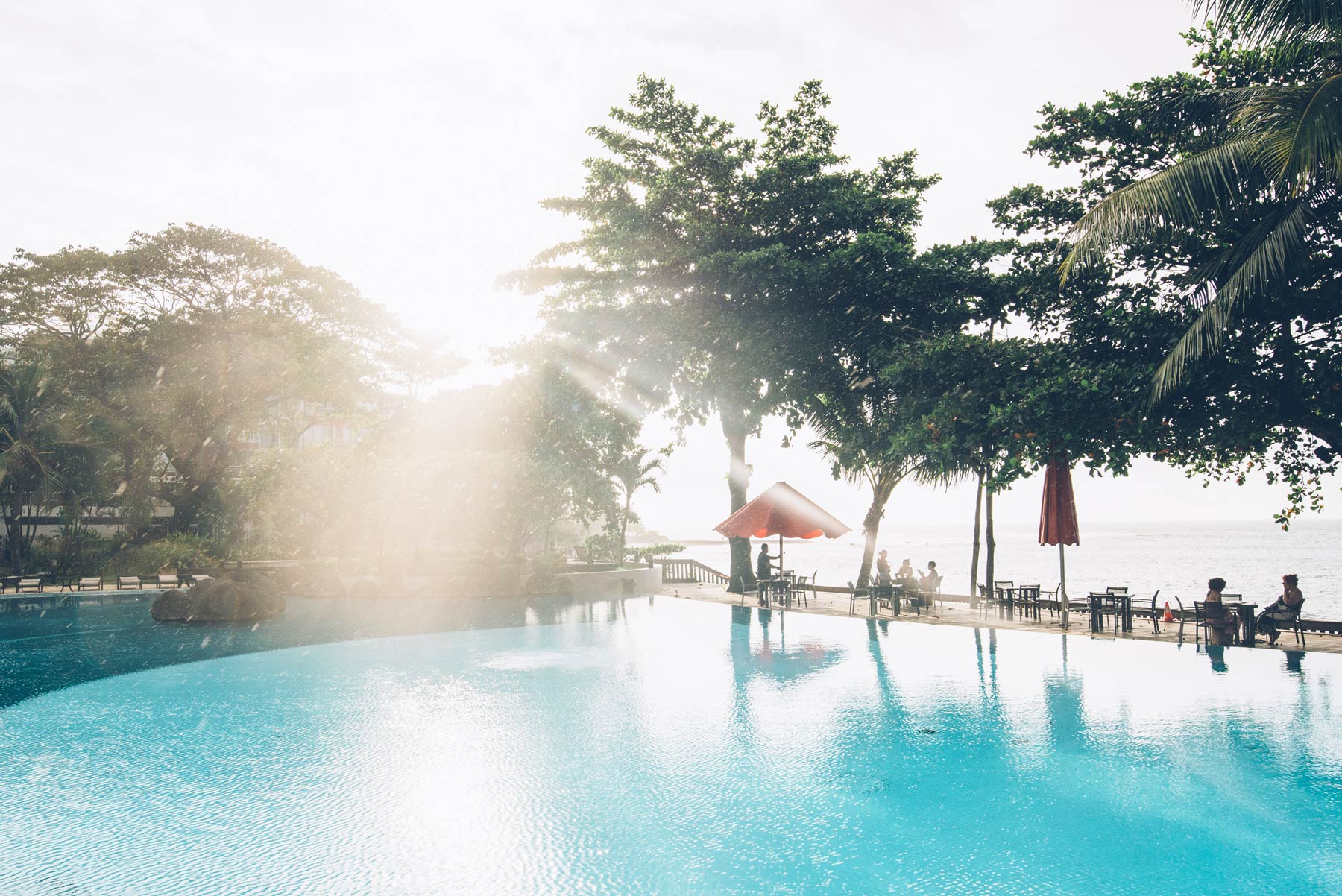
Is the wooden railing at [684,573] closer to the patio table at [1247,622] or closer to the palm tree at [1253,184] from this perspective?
the patio table at [1247,622]

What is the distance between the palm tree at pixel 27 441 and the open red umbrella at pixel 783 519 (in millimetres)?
27120

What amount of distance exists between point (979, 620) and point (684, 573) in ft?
49.1

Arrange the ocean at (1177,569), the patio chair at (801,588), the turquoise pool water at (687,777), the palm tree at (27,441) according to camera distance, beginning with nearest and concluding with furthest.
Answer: the turquoise pool water at (687,777) → the patio chair at (801,588) → the palm tree at (27,441) → the ocean at (1177,569)

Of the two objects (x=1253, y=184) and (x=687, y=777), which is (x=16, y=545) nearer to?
(x=687, y=777)

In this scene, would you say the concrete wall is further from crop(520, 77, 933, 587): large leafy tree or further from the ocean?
the ocean

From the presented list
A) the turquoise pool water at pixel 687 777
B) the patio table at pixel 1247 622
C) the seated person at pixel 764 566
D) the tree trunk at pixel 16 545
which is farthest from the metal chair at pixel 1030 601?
the tree trunk at pixel 16 545

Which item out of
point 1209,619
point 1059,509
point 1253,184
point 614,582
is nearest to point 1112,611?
point 1209,619

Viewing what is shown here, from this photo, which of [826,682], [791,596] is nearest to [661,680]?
[826,682]

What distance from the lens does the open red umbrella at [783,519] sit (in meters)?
20.5

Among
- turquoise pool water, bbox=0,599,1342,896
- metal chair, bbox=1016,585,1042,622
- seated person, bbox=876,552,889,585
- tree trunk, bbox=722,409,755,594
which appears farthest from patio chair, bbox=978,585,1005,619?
tree trunk, bbox=722,409,755,594

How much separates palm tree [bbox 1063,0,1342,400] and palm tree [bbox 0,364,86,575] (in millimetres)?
35828

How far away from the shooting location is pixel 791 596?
23438mm

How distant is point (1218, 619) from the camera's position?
14.5 m

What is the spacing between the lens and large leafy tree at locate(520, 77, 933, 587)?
20.9 metres
